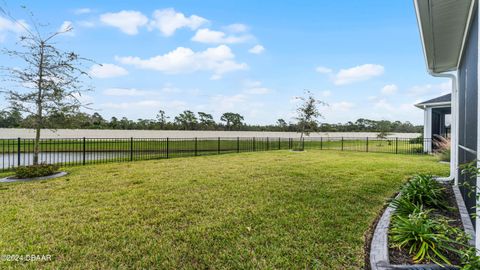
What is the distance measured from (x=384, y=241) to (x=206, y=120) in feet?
87.0

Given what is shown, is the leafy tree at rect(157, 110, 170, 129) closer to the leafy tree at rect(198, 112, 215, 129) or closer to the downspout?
the leafy tree at rect(198, 112, 215, 129)

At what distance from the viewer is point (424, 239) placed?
2449 millimetres

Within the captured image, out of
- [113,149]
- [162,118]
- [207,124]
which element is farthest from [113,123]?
[113,149]

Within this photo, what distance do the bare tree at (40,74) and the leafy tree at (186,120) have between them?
63.5 ft

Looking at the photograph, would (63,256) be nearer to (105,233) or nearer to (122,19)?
(105,233)

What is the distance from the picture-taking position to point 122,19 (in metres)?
8.50

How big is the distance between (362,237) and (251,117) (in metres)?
27.7

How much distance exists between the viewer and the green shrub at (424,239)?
7.38 feet

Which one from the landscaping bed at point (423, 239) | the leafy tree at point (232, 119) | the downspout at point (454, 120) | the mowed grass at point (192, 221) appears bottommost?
the mowed grass at point (192, 221)

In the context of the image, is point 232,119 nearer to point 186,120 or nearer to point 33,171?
point 186,120

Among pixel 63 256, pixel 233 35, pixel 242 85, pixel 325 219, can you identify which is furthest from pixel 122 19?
pixel 242 85

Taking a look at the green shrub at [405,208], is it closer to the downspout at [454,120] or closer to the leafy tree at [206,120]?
the downspout at [454,120]

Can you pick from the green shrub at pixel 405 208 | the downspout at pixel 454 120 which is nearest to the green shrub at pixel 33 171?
the green shrub at pixel 405 208

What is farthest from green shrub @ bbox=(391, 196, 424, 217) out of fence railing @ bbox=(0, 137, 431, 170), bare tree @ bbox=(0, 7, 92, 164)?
fence railing @ bbox=(0, 137, 431, 170)
